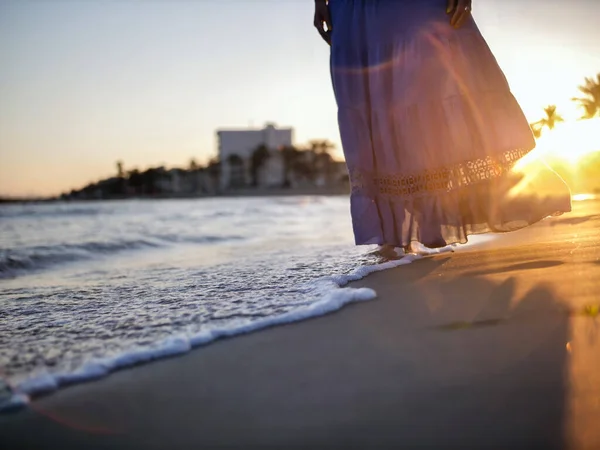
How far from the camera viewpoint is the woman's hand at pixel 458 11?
2.56m

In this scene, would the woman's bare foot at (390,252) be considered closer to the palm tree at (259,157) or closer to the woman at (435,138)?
the woman at (435,138)

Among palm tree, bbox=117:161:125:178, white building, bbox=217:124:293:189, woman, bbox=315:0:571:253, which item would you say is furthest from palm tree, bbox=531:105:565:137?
palm tree, bbox=117:161:125:178

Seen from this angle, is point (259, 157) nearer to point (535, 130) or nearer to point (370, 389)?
point (535, 130)

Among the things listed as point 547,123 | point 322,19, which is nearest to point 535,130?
point 322,19

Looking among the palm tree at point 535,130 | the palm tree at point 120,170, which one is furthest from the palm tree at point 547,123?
the palm tree at point 120,170

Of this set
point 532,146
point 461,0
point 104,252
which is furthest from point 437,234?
point 104,252

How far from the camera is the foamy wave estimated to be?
122 centimetres

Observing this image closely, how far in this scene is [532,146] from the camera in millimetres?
2578

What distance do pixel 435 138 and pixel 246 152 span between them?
9067cm

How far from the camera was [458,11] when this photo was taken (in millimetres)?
2566

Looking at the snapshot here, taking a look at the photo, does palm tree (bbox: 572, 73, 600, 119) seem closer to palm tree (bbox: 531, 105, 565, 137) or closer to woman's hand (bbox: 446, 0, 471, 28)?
palm tree (bbox: 531, 105, 565, 137)

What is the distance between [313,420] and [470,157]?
196 cm

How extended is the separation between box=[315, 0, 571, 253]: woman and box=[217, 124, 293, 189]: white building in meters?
80.7

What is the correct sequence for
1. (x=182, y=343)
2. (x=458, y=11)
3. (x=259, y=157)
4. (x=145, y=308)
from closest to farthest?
(x=182, y=343) → (x=145, y=308) → (x=458, y=11) → (x=259, y=157)
